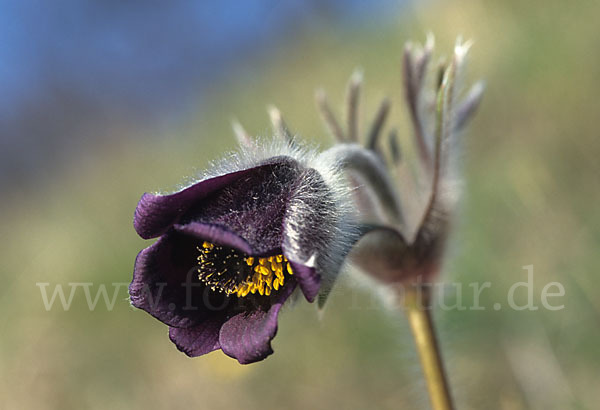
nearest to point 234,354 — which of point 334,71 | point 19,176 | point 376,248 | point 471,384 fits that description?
point 376,248

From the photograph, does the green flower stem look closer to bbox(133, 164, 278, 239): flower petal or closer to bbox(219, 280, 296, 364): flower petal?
bbox(219, 280, 296, 364): flower petal

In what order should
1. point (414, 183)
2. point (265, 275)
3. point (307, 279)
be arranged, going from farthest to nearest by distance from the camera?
1. point (414, 183)
2. point (265, 275)
3. point (307, 279)

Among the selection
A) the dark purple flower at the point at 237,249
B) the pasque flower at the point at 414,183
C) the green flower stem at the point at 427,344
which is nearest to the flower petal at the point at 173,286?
the dark purple flower at the point at 237,249

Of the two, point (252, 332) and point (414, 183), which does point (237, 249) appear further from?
point (414, 183)

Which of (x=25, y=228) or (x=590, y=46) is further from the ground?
(x=590, y=46)

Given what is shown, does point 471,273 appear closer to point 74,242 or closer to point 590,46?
point 590,46

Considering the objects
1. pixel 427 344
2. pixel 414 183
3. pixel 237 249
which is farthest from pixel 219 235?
pixel 414 183
